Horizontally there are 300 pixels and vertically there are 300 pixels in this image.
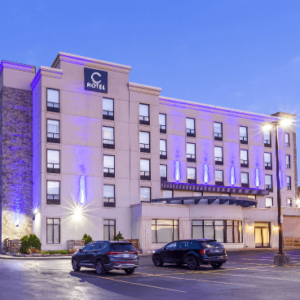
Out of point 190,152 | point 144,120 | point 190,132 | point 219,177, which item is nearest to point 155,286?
point 144,120

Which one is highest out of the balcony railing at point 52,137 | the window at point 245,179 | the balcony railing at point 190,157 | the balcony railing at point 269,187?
the balcony railing at point 52,137

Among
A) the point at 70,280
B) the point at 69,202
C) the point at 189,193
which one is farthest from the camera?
the point at 189,193

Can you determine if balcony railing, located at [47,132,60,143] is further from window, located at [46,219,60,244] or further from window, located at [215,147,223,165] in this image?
window, located at [215,147,223,165]

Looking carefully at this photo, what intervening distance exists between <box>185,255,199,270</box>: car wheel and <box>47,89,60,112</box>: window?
25881 millimetres

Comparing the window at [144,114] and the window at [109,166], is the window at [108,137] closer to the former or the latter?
the window at [109,166]

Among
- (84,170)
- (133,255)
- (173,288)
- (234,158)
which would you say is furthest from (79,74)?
(173,288)

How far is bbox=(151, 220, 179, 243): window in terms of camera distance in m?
45.3

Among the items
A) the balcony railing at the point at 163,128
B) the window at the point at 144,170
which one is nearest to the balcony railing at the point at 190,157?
the balcony railing at the point at 163,128

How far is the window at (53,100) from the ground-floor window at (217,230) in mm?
18439

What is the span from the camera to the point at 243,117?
59.4 m

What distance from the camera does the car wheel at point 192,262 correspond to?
24.2 meters

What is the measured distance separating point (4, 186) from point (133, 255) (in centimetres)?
2790

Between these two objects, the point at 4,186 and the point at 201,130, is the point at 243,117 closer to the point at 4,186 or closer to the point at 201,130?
the point at 201,130

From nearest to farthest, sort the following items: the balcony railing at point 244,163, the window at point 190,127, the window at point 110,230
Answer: the window at point 110,230 → the window at point 190,127 → the balcony railing at point 244,163
